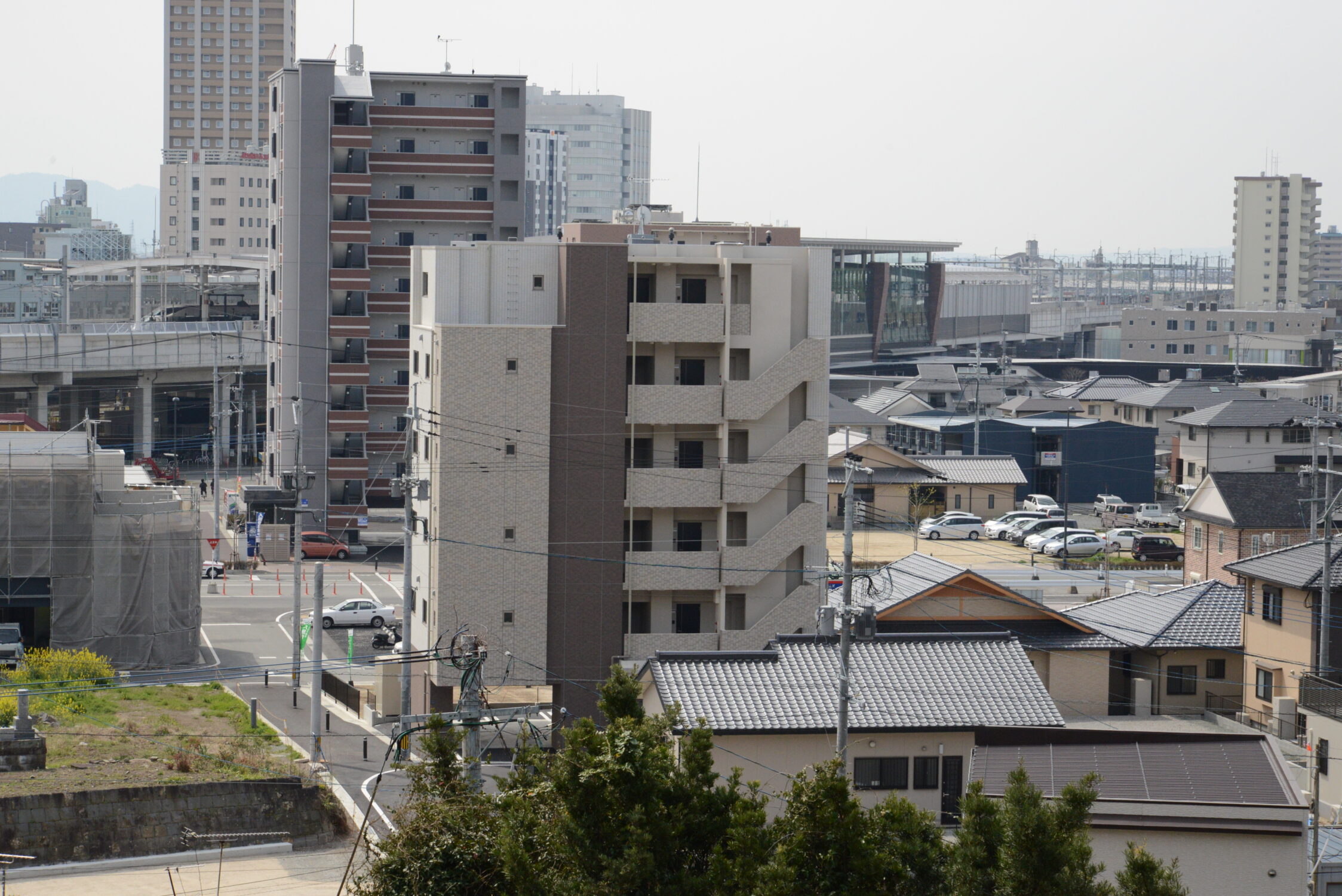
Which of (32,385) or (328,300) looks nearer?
(328,300)

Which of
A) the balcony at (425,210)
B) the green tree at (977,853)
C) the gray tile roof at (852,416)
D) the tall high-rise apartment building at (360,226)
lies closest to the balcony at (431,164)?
the tall high-rise apartment building at (360,226)

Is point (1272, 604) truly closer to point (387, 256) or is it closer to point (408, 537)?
point (408, 537)

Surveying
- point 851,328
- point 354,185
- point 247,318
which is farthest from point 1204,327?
point 354,185

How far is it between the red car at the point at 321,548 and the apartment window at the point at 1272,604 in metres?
23.2

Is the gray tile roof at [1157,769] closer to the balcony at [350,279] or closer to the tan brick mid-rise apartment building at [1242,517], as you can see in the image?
the tan brick mid-rise apartment building at [1242,517]

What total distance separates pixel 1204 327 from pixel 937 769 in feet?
264

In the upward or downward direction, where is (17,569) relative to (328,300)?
downward

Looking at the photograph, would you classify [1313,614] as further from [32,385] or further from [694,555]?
[32,385]

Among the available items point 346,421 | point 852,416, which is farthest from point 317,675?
point 852,416

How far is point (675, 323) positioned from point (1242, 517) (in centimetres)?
1476

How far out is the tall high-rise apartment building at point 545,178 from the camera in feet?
410

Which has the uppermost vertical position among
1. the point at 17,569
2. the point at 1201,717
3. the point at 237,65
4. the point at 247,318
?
the point at 237,65

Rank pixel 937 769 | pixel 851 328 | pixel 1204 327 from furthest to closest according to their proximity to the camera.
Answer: pixel 1204 327, pixel 851 328, pixel 937 769

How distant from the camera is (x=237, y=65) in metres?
105
